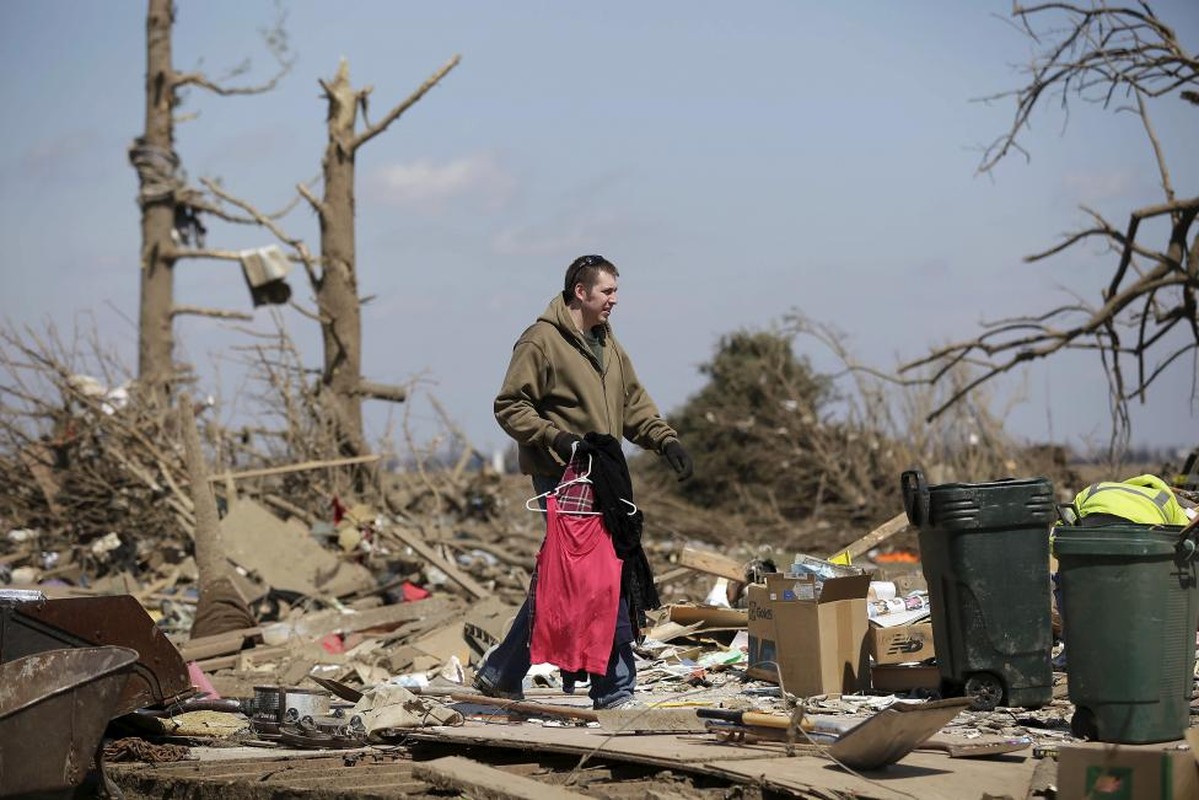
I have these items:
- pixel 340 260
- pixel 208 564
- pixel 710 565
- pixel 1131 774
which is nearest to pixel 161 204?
pixel 340 260

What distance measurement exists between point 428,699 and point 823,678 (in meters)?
1.92

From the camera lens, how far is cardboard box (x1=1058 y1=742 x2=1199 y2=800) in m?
4.96

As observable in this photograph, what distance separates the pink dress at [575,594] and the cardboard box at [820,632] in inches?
38.2

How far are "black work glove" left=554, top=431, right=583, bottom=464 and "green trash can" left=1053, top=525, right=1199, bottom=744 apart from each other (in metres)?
2.20

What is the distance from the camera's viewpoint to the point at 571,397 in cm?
722

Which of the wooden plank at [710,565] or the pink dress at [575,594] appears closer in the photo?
the pink dress at [575,594]

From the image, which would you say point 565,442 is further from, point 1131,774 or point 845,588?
point 1131,774

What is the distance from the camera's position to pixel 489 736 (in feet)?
20.5


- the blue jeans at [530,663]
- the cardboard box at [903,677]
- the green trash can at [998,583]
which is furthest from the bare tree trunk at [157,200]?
the green trash can at [998,583]

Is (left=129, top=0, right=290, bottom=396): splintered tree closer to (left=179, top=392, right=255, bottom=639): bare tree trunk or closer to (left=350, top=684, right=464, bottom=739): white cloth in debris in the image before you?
(left=179, top=392, right=255, bottom=639): bare tree trunk

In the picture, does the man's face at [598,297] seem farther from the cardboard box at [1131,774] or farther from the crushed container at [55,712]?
the cardboard box at [1131,774]

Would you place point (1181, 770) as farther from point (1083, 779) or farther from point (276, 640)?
point (276, 640)

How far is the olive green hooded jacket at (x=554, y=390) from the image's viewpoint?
707 cm

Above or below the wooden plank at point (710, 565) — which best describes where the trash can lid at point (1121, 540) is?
above
